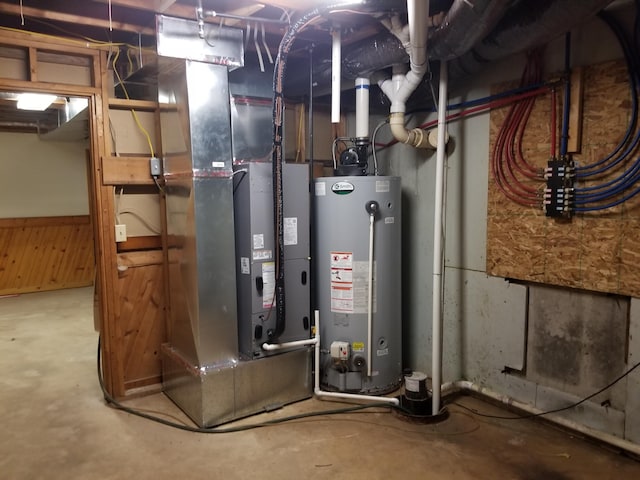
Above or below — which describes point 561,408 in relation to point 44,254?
below

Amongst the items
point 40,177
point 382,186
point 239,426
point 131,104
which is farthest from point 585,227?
point 40,177

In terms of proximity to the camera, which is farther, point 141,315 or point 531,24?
point 141,315

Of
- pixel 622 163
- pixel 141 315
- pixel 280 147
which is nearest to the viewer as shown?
pixel 622 163

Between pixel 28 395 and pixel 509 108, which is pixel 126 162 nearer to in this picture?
pixel 28 395

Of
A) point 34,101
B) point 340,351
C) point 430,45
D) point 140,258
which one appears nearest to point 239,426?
point 340,351

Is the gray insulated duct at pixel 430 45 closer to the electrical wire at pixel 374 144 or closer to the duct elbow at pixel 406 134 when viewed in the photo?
the duct elbow at pixel 406 134

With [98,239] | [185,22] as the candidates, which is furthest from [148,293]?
[185,22]

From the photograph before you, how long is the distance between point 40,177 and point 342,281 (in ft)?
19.2

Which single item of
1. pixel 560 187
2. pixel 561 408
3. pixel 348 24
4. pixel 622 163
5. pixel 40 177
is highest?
pixel 348 24

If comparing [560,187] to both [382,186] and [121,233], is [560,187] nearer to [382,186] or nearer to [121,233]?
[382,186]

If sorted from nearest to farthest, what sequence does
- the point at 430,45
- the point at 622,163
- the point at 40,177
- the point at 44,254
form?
the point at 622,163 < the point at 430,45 < the point at 44,254 < the point at 40,177

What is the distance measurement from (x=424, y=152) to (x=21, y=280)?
6039 mm

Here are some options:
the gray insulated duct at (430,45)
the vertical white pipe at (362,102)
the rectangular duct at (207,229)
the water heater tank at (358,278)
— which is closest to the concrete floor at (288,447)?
the rectangular duct at (207,229)

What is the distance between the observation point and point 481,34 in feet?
7.30
